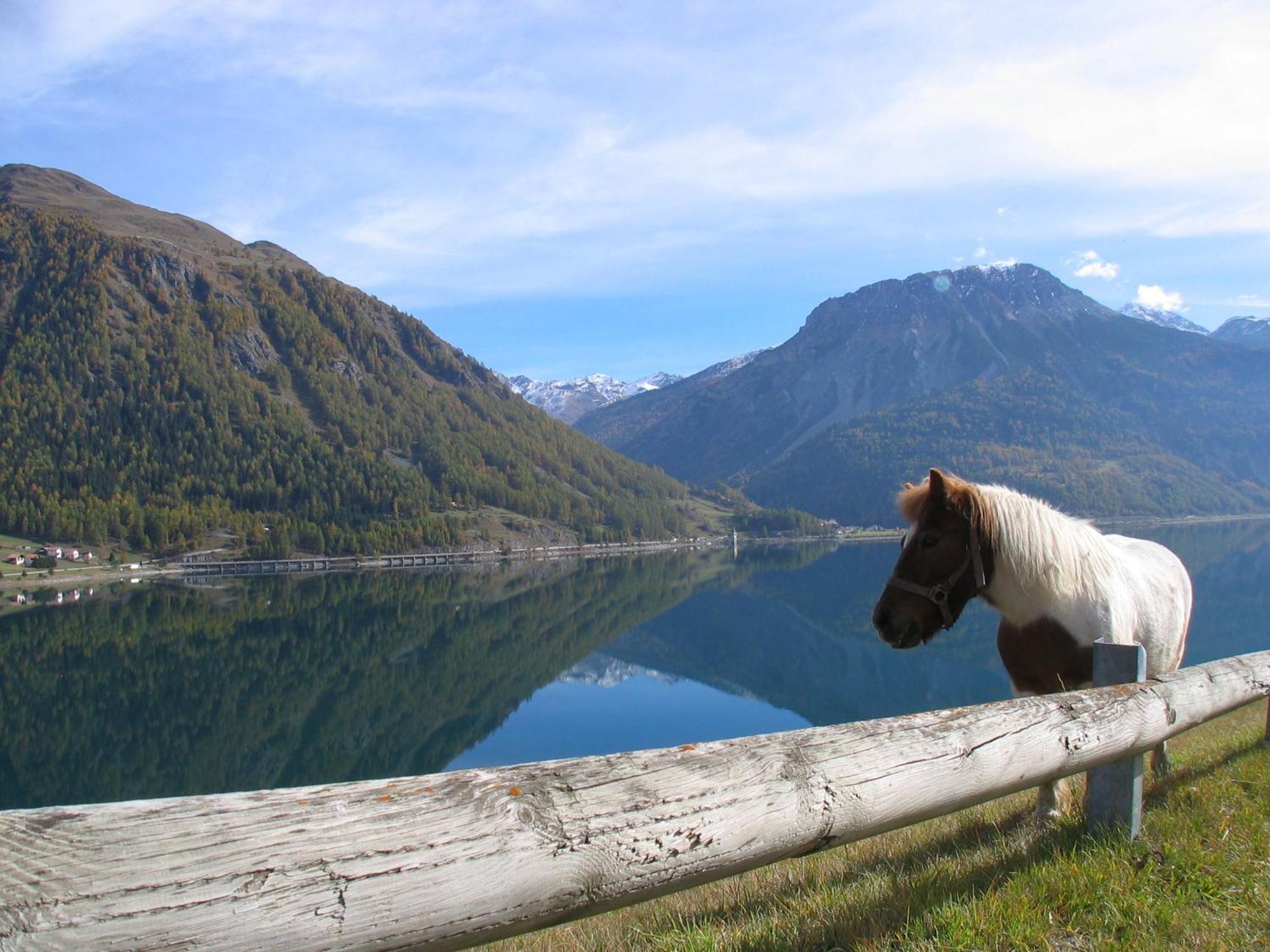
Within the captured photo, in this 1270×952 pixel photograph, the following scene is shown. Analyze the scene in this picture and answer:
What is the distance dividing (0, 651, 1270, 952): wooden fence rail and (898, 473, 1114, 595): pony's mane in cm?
271

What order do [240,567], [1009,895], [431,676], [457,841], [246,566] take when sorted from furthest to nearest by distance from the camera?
1. [246,566]
2. [240,567]
3. [431,676]
4. [1009,895]
5. [457,841]

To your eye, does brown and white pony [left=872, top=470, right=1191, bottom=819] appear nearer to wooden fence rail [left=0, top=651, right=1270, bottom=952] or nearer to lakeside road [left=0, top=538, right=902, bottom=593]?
wooden fence rail [left=0, top=651, right=1270, bottom=952]

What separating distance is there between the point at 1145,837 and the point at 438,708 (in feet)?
175

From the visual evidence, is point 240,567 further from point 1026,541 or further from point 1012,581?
point 1026,541

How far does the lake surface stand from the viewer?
44.7 m

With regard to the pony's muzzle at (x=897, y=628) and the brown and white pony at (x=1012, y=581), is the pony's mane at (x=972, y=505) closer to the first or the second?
the brown and white pony at (x=1012, y=581)

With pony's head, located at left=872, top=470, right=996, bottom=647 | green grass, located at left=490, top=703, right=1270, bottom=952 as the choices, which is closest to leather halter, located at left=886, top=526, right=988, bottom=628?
pony's head, located at left=872, top=470, right=996, bottom=647

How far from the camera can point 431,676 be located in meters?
62.0

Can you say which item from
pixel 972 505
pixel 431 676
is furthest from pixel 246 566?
pixel 972 505

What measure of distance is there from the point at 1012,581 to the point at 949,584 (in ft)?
1.80

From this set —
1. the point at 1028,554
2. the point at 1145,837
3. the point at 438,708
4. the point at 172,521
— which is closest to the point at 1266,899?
the point at 1145,837

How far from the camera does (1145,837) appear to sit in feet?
15.9

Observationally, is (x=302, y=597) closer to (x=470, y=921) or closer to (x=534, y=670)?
(x=534, y=670)

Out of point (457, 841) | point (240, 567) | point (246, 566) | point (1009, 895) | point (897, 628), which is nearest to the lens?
point (457, 841)
